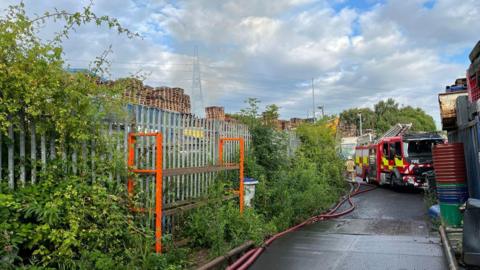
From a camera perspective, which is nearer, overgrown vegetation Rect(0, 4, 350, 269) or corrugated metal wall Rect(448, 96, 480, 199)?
overgrown vegetation Rect(0, 4, 350, 269)

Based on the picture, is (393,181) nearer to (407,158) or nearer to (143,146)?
(407,158)

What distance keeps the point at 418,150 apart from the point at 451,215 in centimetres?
940

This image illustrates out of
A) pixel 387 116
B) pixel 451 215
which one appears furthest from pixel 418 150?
pixel 387 116

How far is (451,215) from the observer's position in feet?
27.2

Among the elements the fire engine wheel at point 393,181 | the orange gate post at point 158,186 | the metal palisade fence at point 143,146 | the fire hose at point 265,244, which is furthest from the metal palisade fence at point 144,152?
the fire engine wheel at point 393,181

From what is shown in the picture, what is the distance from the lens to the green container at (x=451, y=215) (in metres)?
8.16

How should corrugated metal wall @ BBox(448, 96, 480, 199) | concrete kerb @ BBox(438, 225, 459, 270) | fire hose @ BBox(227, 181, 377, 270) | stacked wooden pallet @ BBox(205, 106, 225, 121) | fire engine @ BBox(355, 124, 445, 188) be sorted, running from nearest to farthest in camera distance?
1. concrete kerb @ BBox(438, 225, 459, 270)
2. fire hose @ BBox(227, 181, 377, 270)
3. corrugated metal wall @ BBox(448, 96, 480, 199)
4. stacked wooden pallet @ BBox(205, 106, 225, 121)
5. fire engine @ BBox(355, 124, 445, 188)

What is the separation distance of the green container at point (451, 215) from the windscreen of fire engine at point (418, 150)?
355 inches

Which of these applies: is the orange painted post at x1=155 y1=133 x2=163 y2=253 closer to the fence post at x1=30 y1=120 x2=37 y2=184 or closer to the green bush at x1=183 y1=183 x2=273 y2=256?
the green bush at x1=183 y1=183 x2=273 y2=256

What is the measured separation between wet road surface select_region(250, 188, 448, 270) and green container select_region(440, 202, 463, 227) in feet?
1.38

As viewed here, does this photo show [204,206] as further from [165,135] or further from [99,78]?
[99,78]

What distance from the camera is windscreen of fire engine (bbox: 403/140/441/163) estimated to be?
16922 mm

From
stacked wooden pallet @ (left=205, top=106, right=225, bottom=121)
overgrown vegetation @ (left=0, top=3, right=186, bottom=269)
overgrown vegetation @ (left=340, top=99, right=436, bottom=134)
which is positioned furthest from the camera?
overgrown vegetation @ (left=340, top=99, right=436, bottom=134)

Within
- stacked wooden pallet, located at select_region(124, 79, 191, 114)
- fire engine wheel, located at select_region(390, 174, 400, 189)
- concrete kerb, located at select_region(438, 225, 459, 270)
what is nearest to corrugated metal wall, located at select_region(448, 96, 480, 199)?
concrete kerb, located at select_region(438, 225, 459, 270)
